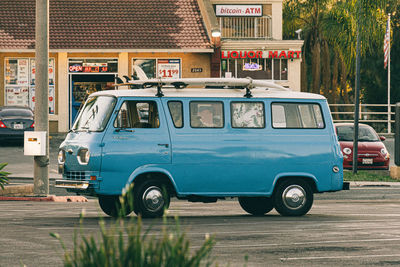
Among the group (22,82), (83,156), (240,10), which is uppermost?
(240,10)

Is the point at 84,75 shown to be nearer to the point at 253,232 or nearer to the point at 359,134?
the point at 359,134

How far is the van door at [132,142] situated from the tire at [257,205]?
2.35 m

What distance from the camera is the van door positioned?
13.7m

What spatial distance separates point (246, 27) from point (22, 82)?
35.8 ft

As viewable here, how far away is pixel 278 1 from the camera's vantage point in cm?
4075

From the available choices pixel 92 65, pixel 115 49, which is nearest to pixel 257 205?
pixel 115 49

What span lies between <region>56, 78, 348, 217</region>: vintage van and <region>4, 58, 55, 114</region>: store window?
23.3 metres

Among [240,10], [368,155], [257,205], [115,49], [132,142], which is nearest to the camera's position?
[132,142]

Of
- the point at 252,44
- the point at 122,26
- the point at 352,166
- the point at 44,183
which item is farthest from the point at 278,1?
the point at 44,183

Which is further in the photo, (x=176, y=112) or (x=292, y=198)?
(x=292, y=198)

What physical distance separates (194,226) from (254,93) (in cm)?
300

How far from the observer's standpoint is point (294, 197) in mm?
14555

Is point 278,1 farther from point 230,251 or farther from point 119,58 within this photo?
point 230,251

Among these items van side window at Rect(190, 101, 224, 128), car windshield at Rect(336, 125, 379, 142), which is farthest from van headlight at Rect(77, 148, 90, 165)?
car windshield at Rect(336, 125, 379, 142)
